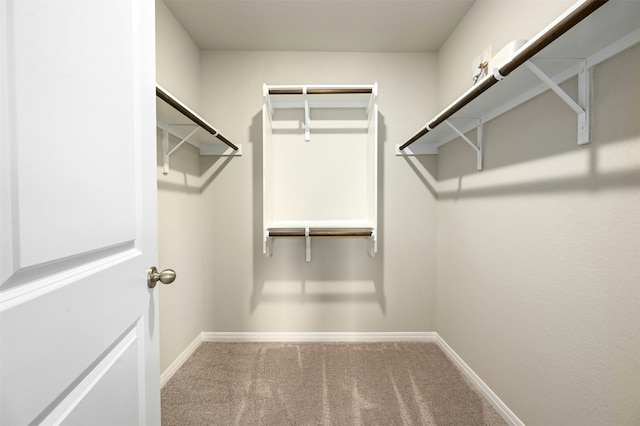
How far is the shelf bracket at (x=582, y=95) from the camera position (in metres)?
1.03

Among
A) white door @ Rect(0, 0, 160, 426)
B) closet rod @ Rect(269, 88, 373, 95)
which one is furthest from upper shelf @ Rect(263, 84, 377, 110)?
white door @ Rect(0, 0, 160, 426)

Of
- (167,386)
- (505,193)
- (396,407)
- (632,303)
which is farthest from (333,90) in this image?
(167,386)

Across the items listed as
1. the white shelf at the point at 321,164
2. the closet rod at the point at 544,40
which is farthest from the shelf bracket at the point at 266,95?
the closet rod at the point at 544,40

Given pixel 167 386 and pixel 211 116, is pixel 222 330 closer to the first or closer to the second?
pixel 167 386

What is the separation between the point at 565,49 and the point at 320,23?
1469 millimetres

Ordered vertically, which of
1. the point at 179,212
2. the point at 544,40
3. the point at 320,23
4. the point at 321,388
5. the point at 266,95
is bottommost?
the point at 321,388

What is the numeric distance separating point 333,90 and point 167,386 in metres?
2.11

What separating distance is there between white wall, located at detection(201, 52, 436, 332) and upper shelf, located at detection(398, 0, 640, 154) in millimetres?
934

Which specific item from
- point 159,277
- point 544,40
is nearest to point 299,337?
point 159,277

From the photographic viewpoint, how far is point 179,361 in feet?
6.43

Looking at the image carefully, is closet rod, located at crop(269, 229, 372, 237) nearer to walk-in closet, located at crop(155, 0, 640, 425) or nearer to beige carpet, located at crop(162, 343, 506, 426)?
walk-in closet, located at crop(155, 0, 640, 425)

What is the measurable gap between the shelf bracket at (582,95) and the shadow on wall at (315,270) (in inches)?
53.1

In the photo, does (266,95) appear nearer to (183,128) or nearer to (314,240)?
(183,128)

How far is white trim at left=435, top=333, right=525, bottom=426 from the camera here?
1.44 meters
